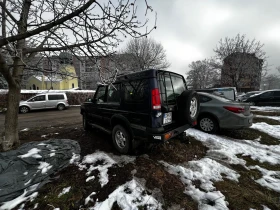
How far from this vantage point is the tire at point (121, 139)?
321cm

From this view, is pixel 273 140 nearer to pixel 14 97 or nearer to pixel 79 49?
pixel 79 49

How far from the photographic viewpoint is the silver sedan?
14.2 ft

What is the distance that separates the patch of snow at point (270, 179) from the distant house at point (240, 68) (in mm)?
18129

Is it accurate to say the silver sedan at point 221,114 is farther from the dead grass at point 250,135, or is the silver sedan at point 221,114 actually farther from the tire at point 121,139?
the tire at point 121,139

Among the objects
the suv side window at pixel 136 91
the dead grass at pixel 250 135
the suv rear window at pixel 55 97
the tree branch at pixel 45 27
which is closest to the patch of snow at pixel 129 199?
the suv side window at pixel 136 91

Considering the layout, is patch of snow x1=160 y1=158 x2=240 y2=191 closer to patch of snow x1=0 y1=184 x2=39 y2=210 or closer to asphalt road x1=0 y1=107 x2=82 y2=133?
patch of snow x1=0 y1=184 x2=39 y2=210

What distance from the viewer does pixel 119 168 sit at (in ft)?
9.15

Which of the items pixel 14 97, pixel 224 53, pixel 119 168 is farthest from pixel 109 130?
pixel 224 53

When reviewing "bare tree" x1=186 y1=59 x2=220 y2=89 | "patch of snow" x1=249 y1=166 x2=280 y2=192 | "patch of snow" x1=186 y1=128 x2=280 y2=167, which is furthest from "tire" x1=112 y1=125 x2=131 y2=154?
"bare tree" x1=186 y1=59 x2=220 y2=89

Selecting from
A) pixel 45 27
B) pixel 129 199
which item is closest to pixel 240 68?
pixel 129 199

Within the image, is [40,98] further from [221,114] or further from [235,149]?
[235,149]

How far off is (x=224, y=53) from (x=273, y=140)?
18338 millimetres

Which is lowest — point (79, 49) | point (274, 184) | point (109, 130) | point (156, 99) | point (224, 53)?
point (274, 184)

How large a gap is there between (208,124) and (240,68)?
54.5ft
